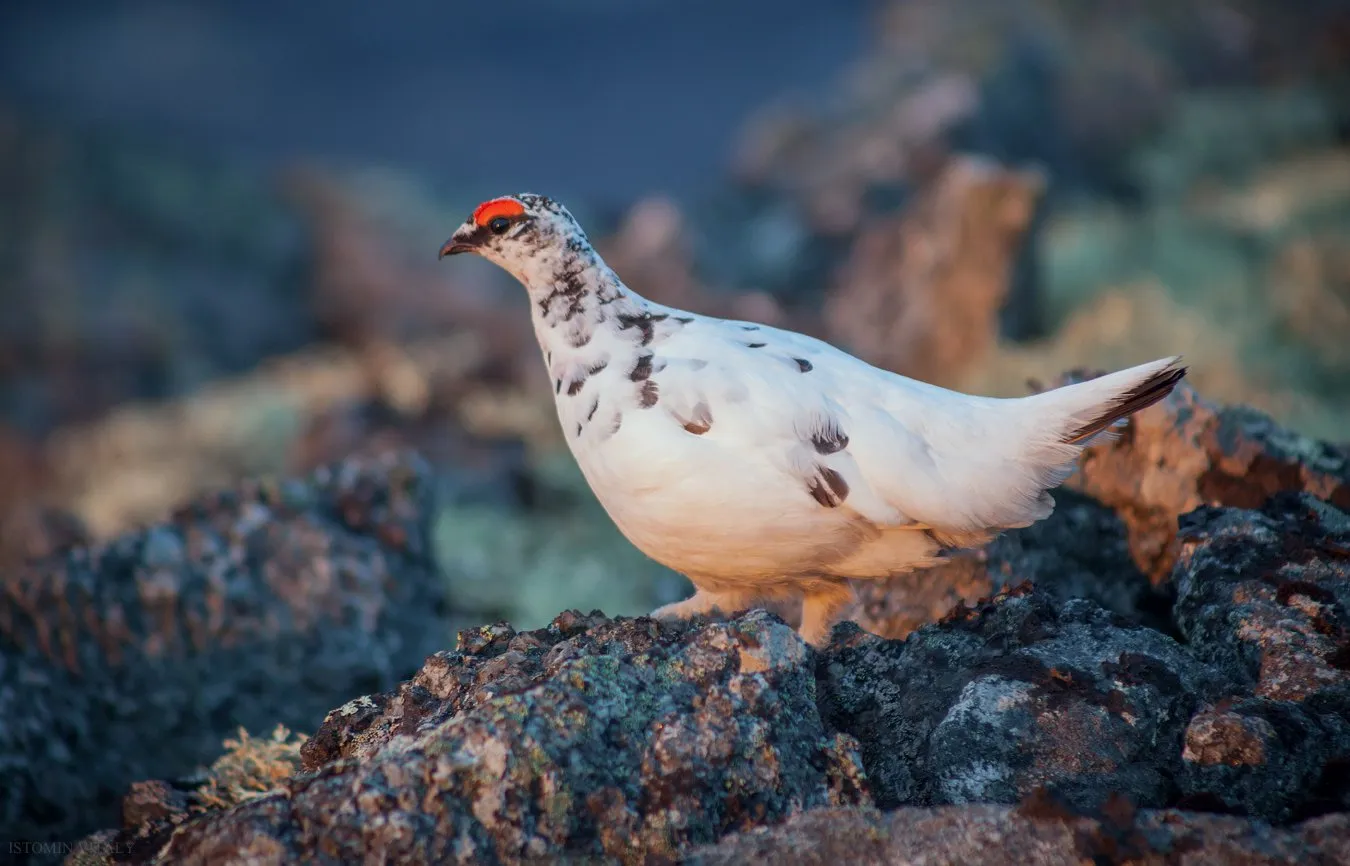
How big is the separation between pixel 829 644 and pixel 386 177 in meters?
12.9

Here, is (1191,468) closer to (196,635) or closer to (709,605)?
(709,605)

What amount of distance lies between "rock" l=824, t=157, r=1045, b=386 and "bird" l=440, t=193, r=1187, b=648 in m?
5.64

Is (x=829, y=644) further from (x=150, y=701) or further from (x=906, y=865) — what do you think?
(x=150, y=701)

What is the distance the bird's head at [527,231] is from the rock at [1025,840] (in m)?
2.31

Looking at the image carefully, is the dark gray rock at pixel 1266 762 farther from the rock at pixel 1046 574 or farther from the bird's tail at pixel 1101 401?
the rock at pixel 1046 574

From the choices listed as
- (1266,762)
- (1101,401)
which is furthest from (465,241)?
(1266,762)

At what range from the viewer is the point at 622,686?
105 inches

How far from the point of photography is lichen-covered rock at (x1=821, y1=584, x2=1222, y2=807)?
107 inches

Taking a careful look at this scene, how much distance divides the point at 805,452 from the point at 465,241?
1.54 m

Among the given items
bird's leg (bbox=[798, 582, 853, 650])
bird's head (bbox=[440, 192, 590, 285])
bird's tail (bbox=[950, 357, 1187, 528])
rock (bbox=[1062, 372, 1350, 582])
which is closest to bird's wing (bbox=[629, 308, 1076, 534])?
bird's tail (bbox=[950, 357, 1187, 528])

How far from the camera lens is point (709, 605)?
4035 mm

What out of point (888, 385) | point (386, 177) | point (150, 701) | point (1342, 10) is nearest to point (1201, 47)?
point (1342, 10)

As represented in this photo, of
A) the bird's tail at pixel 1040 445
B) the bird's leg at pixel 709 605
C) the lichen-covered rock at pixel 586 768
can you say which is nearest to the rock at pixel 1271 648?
the bird's tail at pixel 1040 445

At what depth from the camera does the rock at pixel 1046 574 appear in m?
4.05
